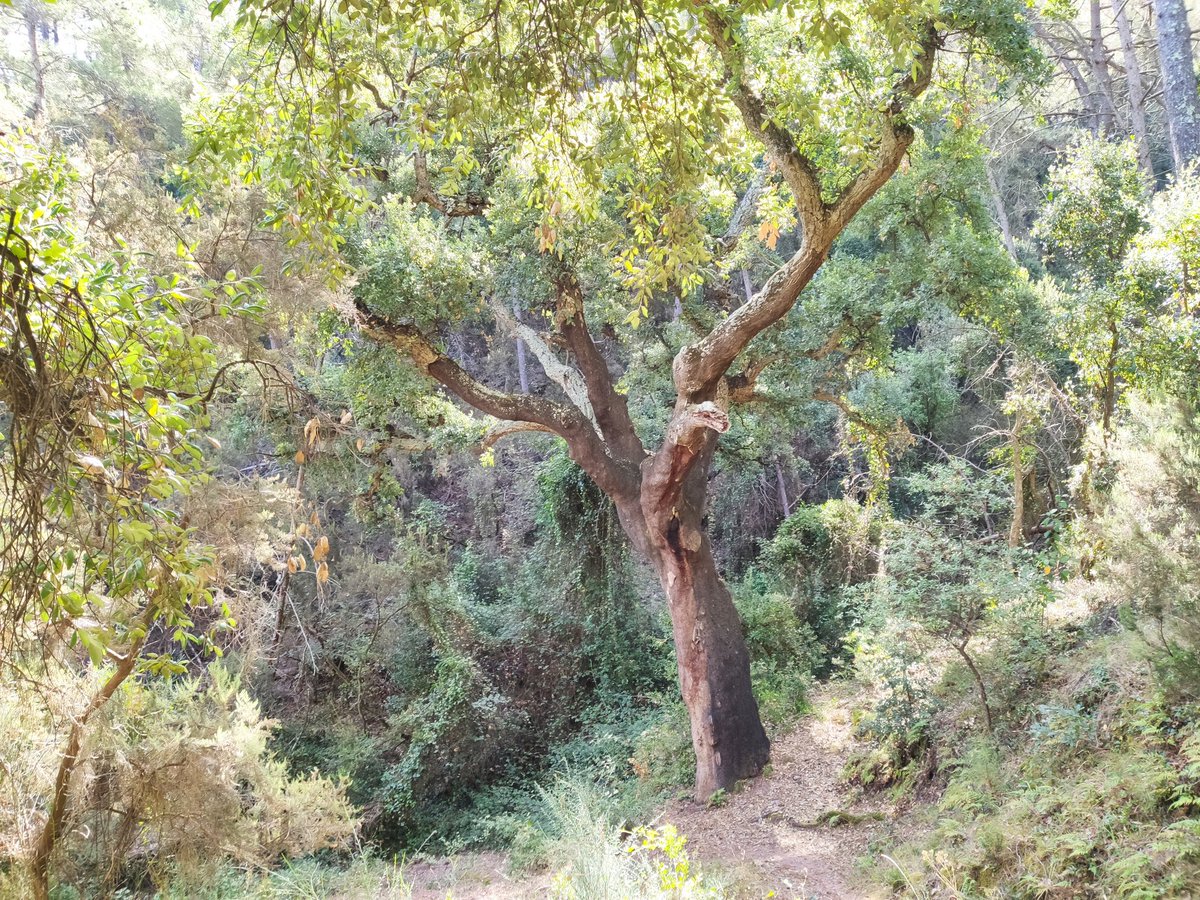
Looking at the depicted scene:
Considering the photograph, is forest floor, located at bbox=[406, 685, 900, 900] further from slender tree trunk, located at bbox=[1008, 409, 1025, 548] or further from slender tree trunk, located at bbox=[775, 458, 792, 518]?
slender tree trunk, located at bbox=[775, 458, 792, 518]

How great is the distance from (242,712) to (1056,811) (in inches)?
222

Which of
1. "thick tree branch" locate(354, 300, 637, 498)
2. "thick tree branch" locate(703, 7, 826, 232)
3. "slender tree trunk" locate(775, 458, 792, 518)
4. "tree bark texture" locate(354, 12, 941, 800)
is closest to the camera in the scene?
"thick tree branch" locate(703, 7, 826, 232)

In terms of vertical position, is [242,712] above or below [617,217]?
below

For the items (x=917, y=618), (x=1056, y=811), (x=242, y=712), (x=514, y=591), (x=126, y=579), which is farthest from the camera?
(x=514, y=591)

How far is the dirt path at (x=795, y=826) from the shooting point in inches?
195

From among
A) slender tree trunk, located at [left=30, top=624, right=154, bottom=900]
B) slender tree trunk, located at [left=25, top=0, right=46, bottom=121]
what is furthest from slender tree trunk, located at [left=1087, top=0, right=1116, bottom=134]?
slender tree trunk, located at [left=25, top=0, right=46, bottom=121]

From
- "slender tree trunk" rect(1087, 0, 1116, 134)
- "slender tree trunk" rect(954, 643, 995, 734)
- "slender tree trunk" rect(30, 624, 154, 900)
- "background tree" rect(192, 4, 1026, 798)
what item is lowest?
"slender tree trunk" rect(954, 643, 995, 734)

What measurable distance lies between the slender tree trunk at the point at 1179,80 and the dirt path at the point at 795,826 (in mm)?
6747

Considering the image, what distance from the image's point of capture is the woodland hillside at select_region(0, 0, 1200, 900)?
2.58m

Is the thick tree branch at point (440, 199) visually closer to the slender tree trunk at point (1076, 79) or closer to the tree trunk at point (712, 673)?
the tree trunk at point (712, 673)

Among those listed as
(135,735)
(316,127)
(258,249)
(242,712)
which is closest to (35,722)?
(135,735)

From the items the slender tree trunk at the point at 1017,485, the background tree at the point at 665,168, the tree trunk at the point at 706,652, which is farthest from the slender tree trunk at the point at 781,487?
the tree trunk at the point at 706,652

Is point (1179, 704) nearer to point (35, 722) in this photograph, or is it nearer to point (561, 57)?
point (561, 57)

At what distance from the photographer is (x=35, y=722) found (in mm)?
4680
